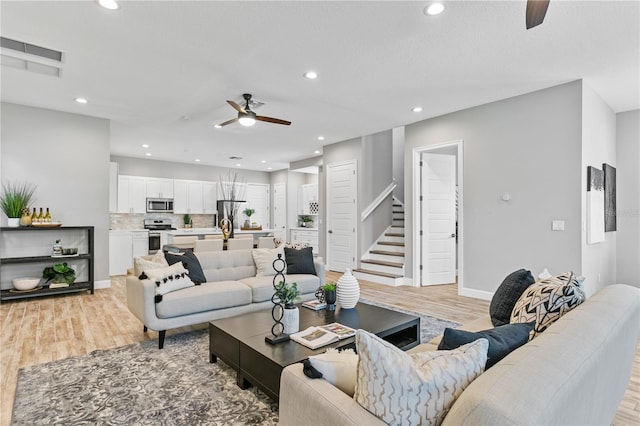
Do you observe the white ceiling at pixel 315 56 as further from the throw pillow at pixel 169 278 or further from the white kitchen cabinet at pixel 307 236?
the white kitchen cabinet at pixel 307 236

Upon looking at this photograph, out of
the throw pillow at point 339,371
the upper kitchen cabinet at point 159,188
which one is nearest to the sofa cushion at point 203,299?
the throw pillow at point 339,371

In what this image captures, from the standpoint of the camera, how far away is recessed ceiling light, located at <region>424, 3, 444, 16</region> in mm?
2582

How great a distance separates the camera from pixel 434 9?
2629 millimetres

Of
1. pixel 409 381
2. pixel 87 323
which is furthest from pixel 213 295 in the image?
pixel 409 381

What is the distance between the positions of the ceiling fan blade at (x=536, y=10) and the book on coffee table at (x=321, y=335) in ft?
7.41

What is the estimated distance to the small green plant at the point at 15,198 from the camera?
477cm

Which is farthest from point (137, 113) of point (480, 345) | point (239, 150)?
point (480, 345)

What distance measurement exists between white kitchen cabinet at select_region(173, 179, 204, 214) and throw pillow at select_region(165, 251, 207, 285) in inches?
244

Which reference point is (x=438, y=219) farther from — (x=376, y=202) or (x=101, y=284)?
(x=101, y=284)

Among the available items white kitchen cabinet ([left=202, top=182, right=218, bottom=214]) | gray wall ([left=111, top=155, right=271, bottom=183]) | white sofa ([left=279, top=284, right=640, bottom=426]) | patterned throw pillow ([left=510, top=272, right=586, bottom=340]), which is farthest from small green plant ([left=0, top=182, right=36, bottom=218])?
patterned throw pillow ([left=510, top=272, right=586, bottom=340])

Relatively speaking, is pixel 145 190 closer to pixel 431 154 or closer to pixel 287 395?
pixel 431 154

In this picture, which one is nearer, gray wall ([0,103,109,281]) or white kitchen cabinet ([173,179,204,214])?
gray wall ([0,103,109,281])

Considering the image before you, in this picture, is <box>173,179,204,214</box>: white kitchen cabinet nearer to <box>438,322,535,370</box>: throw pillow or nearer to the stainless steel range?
the stainless steel range

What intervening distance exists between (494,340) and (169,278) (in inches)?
115
